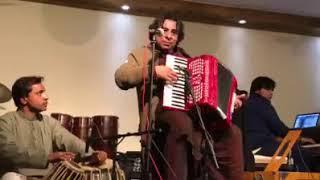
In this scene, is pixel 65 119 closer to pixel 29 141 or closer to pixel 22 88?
pixel 22 88

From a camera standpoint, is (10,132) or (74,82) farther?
(74,82)

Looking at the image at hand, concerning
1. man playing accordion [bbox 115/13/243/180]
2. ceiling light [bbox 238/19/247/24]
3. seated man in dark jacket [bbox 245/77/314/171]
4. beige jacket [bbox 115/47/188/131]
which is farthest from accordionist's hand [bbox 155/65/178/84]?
ceiling light [bbox 238/19/247/24]

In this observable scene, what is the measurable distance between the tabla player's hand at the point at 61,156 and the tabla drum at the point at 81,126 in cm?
142

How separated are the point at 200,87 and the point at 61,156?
3.22 feet

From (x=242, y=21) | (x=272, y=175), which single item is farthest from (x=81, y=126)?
(x=242, y=21)

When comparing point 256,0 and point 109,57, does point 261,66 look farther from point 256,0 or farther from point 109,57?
point 109,57

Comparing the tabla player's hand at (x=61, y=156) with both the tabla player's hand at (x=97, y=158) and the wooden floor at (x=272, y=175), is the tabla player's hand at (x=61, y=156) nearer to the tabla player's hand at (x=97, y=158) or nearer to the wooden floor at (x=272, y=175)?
the tabla player's hand at (x=97, y=158)

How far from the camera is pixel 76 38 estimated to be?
17.6ft

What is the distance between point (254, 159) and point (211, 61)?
3.89 ft

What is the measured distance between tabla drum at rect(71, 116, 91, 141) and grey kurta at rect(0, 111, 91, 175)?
1.12m

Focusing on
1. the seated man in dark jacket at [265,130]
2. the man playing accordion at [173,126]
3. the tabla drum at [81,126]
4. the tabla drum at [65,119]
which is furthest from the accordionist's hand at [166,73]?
the tabla drum at [65,119]

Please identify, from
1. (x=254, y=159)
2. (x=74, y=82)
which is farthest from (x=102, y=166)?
(x=74, y=82)

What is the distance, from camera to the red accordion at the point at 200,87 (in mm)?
2742

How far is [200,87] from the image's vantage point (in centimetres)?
278
